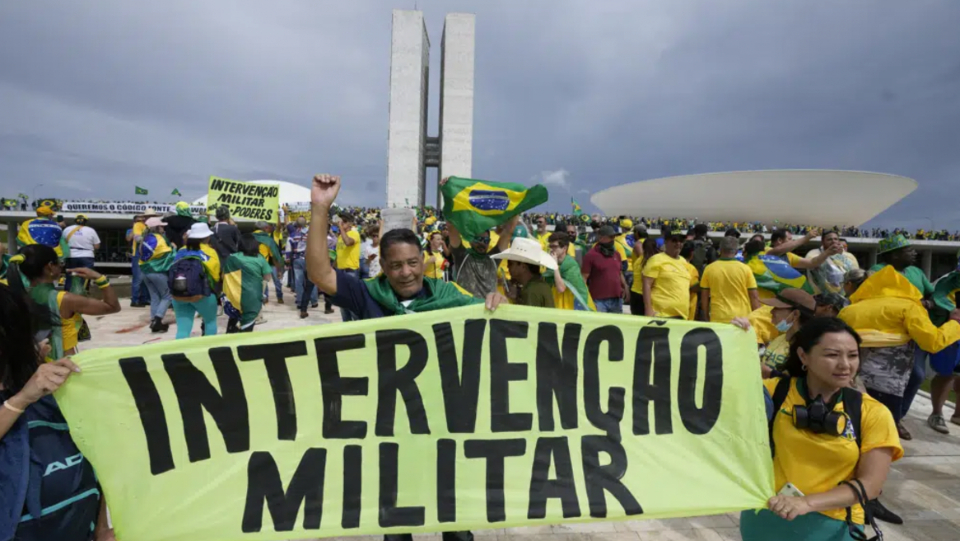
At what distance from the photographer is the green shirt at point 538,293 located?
13.3 ft

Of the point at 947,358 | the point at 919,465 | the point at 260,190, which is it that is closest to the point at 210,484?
the point at 919,465

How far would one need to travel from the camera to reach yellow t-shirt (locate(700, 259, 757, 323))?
5.30m

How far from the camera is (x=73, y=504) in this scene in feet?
5.52

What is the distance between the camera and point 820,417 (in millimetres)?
1839

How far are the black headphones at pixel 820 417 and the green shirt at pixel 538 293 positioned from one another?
2226 mm

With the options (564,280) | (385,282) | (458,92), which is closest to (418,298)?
(385,282)

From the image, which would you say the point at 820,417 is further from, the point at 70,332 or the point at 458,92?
the point at 458,92

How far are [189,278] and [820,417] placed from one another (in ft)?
19.0

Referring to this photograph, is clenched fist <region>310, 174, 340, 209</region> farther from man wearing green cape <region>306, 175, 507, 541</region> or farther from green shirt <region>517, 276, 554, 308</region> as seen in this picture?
green shirt <region>517, 276, 554, 308</region>

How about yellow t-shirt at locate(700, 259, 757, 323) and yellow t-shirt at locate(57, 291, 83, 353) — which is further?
yellow t-shirt at locate(700, 259, 757, 323)

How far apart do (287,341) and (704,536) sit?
275 centimetres

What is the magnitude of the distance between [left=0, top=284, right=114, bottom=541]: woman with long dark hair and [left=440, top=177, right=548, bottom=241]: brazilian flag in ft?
10.1

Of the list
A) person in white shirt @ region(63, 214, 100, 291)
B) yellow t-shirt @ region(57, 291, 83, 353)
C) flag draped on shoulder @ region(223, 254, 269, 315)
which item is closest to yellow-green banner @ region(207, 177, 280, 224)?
person in white shirt @ region(63, 214, 100, 291)

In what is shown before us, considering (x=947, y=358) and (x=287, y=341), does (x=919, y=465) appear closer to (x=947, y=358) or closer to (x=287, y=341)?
(x=947, y=358)
